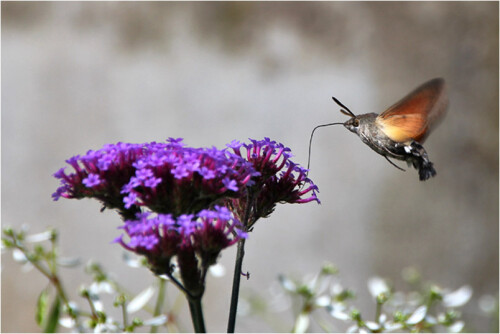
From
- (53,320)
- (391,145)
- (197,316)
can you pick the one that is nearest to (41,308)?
(53,320)

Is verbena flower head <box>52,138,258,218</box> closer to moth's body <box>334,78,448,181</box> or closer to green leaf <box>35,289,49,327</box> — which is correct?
green leaf <box>35,289,49,327</box>

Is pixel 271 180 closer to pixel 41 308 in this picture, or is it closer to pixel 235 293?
pixel 235 293

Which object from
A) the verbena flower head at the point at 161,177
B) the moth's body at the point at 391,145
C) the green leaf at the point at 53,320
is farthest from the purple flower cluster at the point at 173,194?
the moth's body at the point at 391,145

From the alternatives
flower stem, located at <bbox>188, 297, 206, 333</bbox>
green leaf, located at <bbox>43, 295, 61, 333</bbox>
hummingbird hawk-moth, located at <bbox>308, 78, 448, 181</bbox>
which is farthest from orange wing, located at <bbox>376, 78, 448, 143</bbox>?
green leaf, located at <bbox>43, 295, 61, 333</bbox>

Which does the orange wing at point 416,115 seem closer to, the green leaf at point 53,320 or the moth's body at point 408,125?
the moth's body at point 408,125

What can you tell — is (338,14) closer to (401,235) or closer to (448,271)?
Answer: (401,235)

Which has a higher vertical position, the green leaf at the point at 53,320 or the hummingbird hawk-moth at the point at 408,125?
the hummingbird hawk-moth at the point at 408,125
